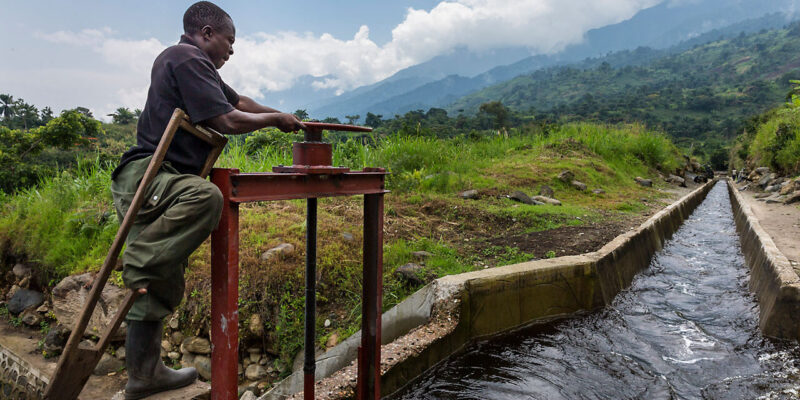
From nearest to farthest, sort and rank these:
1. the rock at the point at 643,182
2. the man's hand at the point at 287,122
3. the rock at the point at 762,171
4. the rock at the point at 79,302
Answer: the man's hand at the point at 287,122
the rock at the point at 79,302
the rock at the point at 643,182
the rock at the point at 762,171

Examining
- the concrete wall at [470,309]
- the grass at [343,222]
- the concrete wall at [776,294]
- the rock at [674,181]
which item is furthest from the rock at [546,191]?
the rock at [674,181]

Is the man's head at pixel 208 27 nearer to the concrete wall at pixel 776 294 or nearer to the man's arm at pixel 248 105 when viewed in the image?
the man's arm at pixel 248 105

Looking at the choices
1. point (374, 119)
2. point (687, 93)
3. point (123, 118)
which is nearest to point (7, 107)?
point (123, 118)

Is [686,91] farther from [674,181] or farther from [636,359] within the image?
[636,359]

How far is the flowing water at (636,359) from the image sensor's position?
2.68 meters

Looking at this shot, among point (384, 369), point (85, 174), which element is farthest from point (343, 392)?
point (85, 174)

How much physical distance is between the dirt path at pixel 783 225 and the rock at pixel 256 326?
470cm

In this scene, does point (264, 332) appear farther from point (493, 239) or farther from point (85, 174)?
point (85, 174)

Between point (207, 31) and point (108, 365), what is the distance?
3.23 metres

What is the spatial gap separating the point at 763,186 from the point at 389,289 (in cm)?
1552

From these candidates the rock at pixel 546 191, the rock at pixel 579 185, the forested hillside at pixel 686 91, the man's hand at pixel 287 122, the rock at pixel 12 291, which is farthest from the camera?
the forested hillside at pixel 686 91

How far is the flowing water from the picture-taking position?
2682 millimetres

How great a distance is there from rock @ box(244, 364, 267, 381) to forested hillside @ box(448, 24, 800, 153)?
36.8 meters

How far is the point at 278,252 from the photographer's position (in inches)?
148
